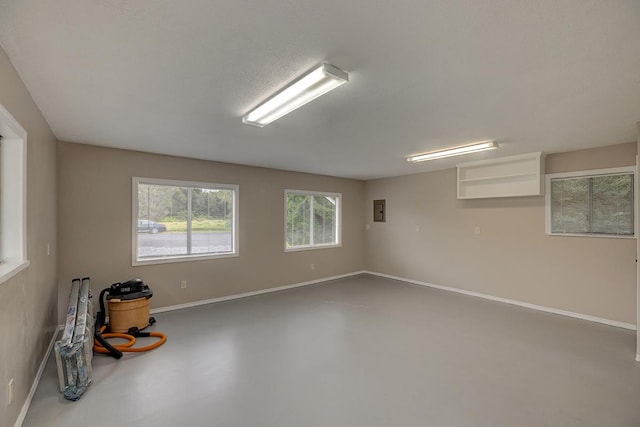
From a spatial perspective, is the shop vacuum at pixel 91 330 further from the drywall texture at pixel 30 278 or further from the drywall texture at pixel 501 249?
the drywall texture at pixel 501 249

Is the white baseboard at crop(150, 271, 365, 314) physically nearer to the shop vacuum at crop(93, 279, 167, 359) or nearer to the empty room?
the empty room

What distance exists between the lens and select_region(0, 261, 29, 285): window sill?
154 centimetres

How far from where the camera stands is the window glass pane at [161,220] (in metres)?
4.08

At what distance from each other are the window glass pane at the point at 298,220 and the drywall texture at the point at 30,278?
354 cm

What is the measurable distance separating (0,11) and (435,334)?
14.2 feet

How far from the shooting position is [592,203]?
3.85m

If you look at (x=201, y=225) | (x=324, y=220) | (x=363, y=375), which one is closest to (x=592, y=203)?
(x=363, y=375)

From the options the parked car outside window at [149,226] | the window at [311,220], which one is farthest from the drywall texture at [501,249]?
the parked car outside window at [149,226]

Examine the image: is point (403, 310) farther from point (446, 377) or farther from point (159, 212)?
point (159, 212)

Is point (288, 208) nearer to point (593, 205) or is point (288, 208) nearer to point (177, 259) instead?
point (177, 259)

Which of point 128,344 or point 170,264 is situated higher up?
point 170,264

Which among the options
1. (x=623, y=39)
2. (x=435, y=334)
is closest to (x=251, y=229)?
(x=435, y=334)

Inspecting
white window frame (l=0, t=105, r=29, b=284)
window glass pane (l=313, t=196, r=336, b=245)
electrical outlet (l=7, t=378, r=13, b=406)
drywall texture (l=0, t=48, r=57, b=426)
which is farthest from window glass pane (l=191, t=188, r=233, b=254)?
electrical outlet (l=7, t=378, r=13, b=406)

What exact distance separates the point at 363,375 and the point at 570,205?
3916 millimetres
